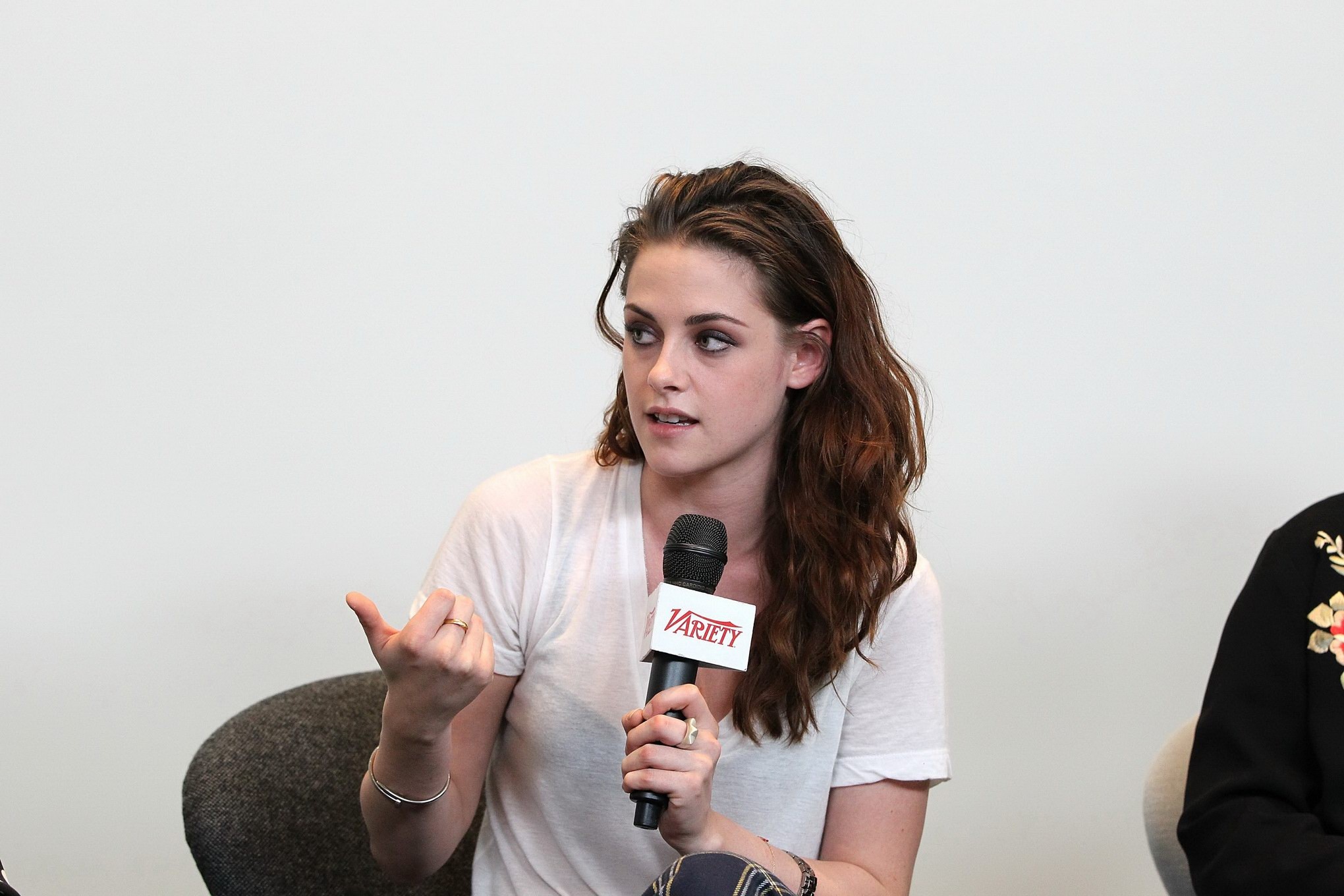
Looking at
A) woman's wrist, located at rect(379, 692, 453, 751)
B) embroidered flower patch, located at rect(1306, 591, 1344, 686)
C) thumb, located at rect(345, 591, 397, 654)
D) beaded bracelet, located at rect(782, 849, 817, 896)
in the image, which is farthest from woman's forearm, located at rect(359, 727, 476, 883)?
embroidered flower patch, located at rect(1306, 591, 1344, 686)

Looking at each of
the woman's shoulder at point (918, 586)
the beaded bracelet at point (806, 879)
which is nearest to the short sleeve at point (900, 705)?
the woman's shoulder at point (918, 586)

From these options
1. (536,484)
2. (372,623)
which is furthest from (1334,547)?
(372,623)

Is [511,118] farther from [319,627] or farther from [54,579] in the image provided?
[54,579]

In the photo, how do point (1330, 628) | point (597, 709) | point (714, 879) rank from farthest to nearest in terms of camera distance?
point (597, 709)
point (1330, 628)
point (714, 879)

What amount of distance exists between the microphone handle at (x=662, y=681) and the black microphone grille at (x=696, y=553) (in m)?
0.07

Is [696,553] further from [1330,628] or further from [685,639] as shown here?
[1330,628]

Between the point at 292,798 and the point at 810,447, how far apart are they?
2.26 feet

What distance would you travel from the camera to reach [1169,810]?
1416 mm

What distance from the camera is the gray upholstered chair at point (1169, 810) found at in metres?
1.41

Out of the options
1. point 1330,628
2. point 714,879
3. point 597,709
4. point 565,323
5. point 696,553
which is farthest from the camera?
point 565,323

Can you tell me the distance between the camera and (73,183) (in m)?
1.90

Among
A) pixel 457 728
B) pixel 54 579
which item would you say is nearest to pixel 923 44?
pixel 457 728

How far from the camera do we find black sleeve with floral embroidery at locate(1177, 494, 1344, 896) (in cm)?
119

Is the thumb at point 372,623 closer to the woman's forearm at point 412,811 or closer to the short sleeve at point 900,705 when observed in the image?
the woman's forearm at point 412,811
